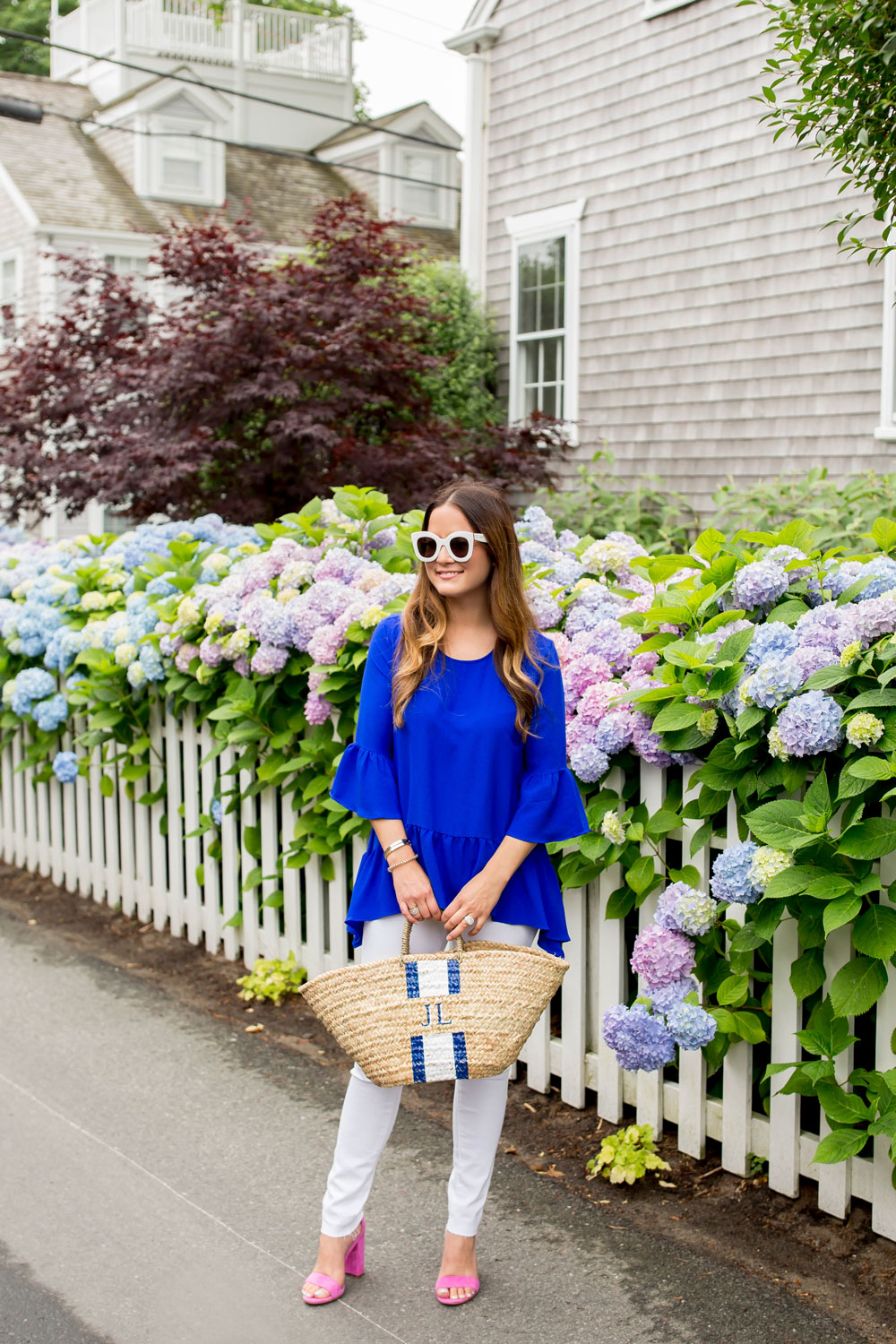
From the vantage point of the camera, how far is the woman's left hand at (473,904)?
2748 mm

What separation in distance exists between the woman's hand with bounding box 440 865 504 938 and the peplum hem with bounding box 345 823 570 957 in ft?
0.25

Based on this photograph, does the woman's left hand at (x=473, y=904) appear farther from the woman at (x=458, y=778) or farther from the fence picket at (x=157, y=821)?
the fence picket at (x=157, y=821)

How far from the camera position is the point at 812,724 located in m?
2.98

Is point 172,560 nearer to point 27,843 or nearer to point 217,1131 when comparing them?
point 27,843

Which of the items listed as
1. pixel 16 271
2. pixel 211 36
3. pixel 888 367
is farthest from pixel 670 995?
pixel 211 36

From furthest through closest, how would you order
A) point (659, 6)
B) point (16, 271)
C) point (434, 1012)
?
point (16, 271) < point (659, 6) < point (434, 1012)

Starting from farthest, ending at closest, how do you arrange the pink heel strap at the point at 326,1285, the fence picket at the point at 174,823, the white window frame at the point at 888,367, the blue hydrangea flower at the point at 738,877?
the white window frame at the point at 888,367 → the fence picket at the point at 174,823 → the blue hydrangea flower at the point at 738,877 → the pink heel strap at the point at 326,1285

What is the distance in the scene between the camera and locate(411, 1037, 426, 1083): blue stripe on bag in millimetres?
2699

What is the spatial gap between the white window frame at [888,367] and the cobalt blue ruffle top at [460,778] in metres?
6.86

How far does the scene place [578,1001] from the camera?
152 inches

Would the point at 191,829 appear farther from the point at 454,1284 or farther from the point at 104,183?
the point at 104,183

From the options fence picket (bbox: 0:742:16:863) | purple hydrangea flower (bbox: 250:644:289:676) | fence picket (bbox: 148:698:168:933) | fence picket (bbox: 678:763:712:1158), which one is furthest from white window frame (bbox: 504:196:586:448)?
fence picket (bbox: 678:763:712:1158)

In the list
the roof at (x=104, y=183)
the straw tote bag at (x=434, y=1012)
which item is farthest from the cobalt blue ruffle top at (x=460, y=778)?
the roof at (x=104, y=183)

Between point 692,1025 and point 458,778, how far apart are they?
95 cm
